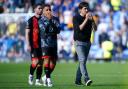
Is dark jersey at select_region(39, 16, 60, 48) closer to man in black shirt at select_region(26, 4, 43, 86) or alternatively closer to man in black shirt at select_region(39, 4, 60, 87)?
man in black shirt at select_region(39, 4, 60, 87)

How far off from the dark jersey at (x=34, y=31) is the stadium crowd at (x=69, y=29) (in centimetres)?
1520

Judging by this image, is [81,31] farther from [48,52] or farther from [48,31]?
[48,52]

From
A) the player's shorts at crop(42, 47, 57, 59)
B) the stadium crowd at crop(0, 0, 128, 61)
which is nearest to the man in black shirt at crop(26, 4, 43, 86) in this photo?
the player's shorts at crop(42, 47, 57, 59)

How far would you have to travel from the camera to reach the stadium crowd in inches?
1328

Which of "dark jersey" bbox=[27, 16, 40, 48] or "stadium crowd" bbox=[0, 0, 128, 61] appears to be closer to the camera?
"dark jersey" bbox=[27, 16, 40, 48]

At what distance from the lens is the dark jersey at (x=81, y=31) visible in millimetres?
16844

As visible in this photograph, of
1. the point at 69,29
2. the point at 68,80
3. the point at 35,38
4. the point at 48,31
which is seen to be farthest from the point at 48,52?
the point at 69,29

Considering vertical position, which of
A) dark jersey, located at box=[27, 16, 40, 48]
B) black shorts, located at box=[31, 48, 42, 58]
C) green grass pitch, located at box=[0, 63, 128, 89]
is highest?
dark jersey, located at box=[27, 16, 40, 48]

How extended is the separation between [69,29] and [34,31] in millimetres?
16966

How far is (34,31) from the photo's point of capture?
1780 cm

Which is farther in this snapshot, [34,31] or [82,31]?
[34,31]

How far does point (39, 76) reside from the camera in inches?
701

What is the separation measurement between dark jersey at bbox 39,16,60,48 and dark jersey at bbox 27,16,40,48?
71 cm

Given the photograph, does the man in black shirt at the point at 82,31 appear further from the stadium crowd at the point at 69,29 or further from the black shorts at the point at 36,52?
the stadium crowd at the point at 69,29
